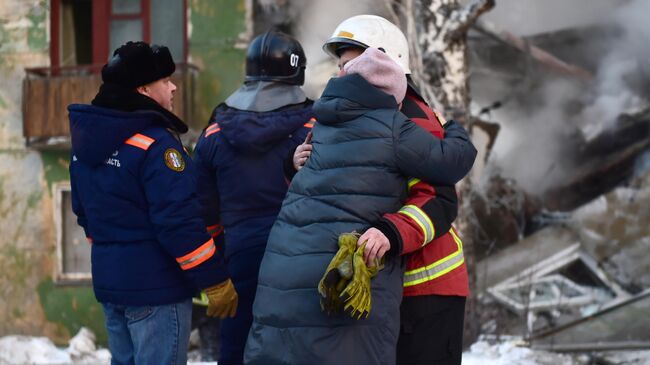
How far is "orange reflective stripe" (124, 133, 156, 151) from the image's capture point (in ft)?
12.4

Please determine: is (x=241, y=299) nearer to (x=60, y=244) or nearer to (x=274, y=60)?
(x=274, y=60)

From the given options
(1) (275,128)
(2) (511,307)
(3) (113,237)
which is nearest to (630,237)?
(2) (511,307)

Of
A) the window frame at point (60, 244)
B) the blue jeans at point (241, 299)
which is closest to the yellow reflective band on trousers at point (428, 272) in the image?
the blue jeans at point (241, 299)

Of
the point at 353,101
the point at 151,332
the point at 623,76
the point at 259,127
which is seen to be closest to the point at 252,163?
the point at 259,127

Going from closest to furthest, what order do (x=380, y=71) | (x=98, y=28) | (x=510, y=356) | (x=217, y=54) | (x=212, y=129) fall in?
(x=380, y=71) → (x=212, y=129) → (x=510, y=356) → (x=217, y=54) → (x=98, y=28)

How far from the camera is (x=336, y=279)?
2998 millimetres

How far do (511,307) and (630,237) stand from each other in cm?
136

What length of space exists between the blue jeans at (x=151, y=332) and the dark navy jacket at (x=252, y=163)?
546mm

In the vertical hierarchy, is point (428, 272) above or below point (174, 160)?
below

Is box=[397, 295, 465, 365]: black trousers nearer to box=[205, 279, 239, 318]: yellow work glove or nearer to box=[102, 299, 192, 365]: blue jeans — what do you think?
box=[205, 279, 239, 318]: yellow work glove

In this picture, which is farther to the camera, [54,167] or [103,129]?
[54,167]

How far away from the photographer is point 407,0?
8688 millimetres

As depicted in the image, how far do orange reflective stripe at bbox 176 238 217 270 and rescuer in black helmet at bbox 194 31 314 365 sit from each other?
54cm

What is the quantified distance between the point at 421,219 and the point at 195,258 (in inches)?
40.0
